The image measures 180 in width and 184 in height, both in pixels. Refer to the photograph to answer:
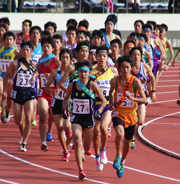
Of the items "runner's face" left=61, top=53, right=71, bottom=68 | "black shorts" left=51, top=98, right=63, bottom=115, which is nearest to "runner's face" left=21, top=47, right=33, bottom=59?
"runner's face" left=61, top=53, right=71, bottom=68

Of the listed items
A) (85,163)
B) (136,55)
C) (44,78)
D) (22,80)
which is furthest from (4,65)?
(85,163)

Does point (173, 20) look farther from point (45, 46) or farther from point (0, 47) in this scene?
point (45, 46)

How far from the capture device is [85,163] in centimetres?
784

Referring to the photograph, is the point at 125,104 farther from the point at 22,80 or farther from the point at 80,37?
the point at 80,37

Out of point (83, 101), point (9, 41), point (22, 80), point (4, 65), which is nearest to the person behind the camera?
point (83, 101)

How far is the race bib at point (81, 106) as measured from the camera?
22.7 ft

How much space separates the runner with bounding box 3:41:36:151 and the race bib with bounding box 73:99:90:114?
171 centimetres

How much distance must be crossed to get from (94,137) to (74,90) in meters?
1.13

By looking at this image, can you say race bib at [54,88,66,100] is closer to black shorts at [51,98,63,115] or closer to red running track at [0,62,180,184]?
black shorts at [51,98,63,115]

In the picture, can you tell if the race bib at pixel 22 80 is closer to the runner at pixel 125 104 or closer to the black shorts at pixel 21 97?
the black shorts at pixel 21 97

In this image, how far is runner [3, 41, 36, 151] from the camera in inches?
331

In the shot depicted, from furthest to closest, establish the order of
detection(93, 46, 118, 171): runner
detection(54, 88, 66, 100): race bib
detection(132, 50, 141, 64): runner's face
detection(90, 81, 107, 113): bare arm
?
detection(132, 50, 141, 64): runner's face < detection(54, 88, 66, 100): race bib < detection(93, 46, 118, 171): runner < detection(90, 81, 107, 113): bare arm

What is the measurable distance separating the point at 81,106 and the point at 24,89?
6.32 feet

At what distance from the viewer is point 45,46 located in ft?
28.2
